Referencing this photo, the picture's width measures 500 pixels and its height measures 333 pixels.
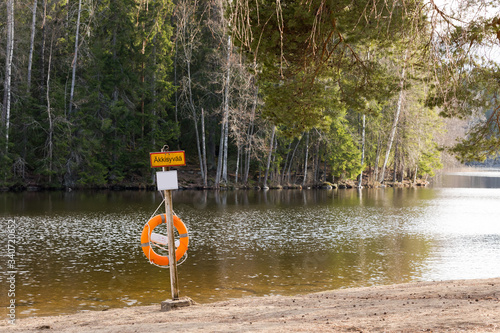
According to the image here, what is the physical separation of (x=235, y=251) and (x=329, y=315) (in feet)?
26.1

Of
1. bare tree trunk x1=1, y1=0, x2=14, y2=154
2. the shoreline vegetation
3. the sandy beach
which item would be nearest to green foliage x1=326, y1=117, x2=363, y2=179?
the shoreline vegetation

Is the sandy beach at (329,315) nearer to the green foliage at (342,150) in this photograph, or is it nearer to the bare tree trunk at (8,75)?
the bare tree trunk at (8,75)

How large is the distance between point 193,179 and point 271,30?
93.1 ft

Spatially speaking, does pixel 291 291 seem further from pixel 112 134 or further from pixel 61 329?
pixel 112 134

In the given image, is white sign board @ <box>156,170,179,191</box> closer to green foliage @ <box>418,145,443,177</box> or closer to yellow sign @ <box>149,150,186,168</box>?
yellow sign @ <box>149,150,186,168</box>

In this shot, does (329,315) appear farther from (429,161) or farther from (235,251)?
(429,161)

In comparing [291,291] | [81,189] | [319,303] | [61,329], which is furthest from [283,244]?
[81,189]

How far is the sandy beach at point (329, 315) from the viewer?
486 centimetres

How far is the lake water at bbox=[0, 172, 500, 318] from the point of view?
9.66 metres

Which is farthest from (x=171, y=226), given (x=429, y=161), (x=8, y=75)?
(x=429, y=161)

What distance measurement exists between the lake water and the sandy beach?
1897 millimetres

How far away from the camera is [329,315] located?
224 inches

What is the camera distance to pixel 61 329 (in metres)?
5.92

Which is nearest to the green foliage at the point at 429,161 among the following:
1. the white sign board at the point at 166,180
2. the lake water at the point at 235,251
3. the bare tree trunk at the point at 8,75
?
the lake water at the point at 235,251
